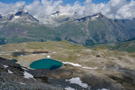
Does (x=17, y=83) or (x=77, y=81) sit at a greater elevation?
(x=17, y=83)

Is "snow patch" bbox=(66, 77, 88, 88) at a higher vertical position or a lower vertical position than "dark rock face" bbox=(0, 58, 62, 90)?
lower

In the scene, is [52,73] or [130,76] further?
[130,76]

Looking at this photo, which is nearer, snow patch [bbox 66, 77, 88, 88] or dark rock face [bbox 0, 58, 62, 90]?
dark rock face [bbox 0, 58, 62, 90]

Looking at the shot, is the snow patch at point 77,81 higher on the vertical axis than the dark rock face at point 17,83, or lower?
lower

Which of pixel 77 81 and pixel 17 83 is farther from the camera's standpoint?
pixel 77 81

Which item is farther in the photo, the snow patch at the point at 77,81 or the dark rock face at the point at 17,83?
the snow patch at the point at 77,81

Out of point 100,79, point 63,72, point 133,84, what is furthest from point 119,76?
point 63,72

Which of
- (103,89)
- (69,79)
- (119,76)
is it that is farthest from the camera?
(119,76)

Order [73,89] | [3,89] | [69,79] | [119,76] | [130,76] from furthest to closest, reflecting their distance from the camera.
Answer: [130,76], [119,76], [69,79], [73,89], [3,89]

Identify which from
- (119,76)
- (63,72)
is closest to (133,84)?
(119,76)

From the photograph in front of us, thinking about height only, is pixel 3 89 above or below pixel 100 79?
above

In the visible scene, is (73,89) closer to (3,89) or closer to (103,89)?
(103,89)
